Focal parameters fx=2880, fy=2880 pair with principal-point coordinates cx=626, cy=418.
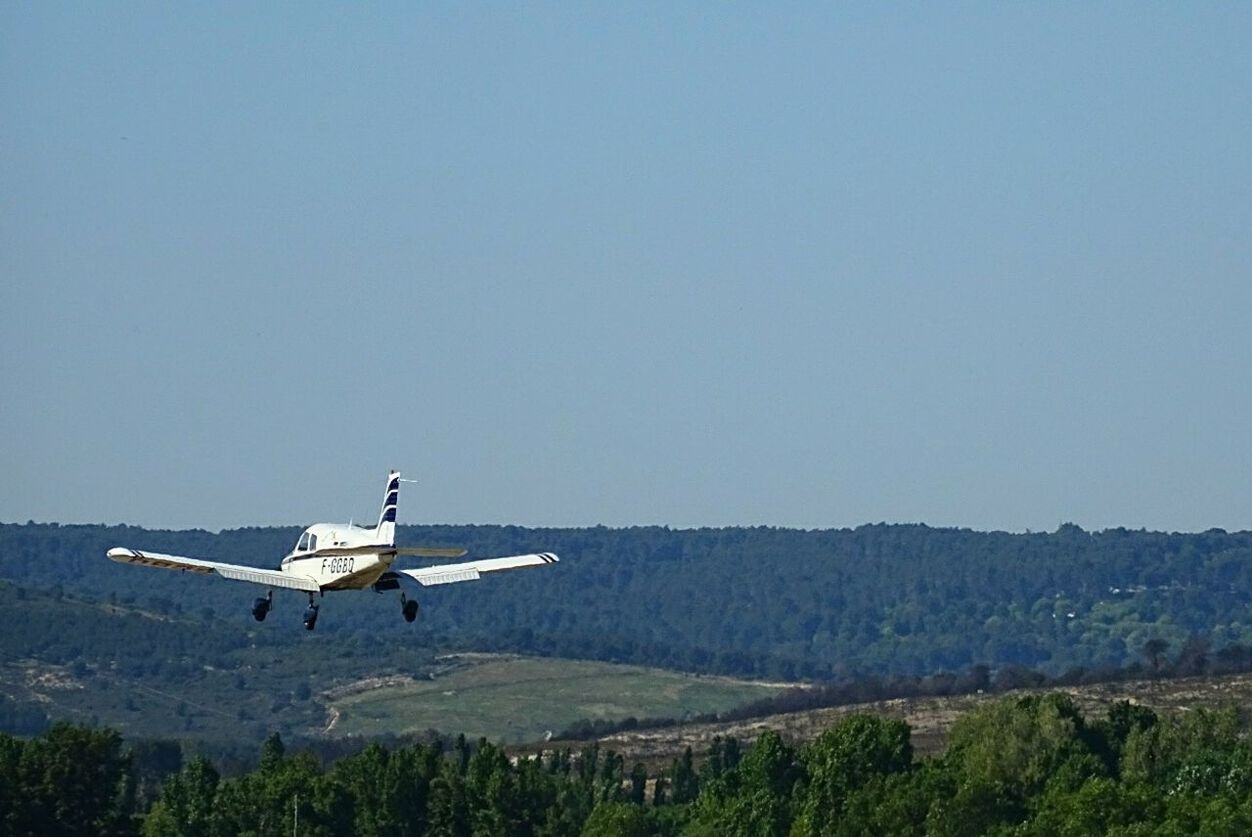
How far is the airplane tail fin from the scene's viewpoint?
110m

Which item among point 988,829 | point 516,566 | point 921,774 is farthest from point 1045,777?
point 516,566

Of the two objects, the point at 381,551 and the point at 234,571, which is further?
the point at 234,571

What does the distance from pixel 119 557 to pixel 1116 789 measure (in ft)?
216

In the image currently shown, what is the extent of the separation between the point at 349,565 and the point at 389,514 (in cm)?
254

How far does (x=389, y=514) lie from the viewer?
363 ft

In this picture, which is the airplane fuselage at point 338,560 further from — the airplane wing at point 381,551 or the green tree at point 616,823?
the green tree at point 616,823

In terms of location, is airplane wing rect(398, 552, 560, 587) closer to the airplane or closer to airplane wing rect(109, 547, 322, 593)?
the airplane

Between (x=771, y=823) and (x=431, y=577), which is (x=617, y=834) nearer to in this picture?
(x=771, y=823)

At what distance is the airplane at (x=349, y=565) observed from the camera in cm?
10931

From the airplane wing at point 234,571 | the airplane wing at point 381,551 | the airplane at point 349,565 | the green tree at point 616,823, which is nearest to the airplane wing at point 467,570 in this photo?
the airplane at point 349,565

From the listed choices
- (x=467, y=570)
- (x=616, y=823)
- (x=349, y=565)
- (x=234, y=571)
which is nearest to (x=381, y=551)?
(x=349, y=565)

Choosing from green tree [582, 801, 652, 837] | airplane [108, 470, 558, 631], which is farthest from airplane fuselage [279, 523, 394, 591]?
green tree [582, 801, 652, 837]

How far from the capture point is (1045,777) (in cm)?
19925

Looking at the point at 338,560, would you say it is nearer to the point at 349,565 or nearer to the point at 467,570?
the point at 349,565
